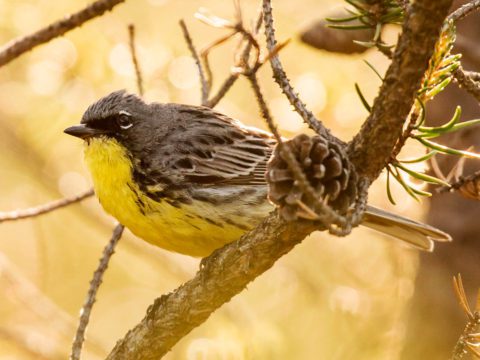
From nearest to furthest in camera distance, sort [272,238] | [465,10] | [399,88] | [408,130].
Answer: [399,88] → [408,130] → [465,10] → [272,238]

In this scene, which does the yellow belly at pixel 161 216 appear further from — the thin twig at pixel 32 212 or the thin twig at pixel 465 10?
the thin twig at pixel 465 10

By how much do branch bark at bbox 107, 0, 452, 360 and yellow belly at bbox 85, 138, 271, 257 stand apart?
0.44 metres

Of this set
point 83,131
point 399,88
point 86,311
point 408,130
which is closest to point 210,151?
point 83,131

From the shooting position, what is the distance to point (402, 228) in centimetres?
472

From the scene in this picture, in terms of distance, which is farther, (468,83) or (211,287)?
(211,287)

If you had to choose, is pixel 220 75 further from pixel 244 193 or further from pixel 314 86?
pixel 244 193

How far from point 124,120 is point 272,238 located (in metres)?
2.16

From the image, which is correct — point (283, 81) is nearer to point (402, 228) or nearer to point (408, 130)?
point (408, 130)

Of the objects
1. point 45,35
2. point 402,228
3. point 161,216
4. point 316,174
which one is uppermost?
point 45,35

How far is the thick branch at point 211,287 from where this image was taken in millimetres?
2850

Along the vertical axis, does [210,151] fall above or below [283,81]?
above

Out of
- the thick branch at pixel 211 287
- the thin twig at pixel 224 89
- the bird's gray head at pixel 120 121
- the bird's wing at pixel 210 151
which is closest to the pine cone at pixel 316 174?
the thick branch at pixel 211 287

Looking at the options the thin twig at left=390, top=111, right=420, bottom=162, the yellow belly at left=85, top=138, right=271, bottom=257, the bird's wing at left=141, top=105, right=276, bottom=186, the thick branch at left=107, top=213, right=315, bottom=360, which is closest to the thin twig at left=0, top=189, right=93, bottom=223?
the yellow belly at left=85, top=138, right=271, bottom=257

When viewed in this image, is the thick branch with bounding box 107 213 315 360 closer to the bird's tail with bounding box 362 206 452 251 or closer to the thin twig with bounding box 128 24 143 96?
the thin twig with bounding box 128 24 143 96
